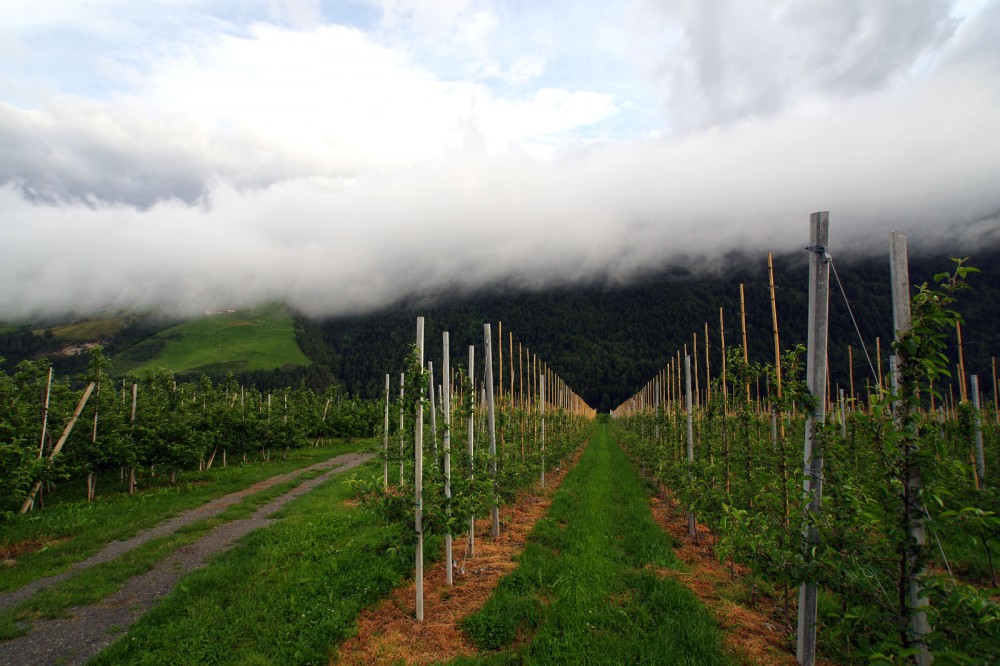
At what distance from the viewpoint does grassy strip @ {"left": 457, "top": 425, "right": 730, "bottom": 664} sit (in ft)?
19.9

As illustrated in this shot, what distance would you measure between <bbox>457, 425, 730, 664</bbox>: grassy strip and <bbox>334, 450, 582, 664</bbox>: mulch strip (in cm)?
34

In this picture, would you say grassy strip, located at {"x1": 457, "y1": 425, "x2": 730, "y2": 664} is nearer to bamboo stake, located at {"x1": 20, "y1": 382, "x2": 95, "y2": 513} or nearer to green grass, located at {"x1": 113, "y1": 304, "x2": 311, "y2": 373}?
bamboo stake, located at {"x1": 20, "y1": 382, "x2": 95, "y2": 513}

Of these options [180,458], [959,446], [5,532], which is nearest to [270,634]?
[5,532]

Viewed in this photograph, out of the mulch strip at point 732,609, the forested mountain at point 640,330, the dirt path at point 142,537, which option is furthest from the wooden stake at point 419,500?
the forested mountain at point 640,330

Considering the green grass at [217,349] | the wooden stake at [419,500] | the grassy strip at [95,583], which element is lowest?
the grassy strip at [95,583]

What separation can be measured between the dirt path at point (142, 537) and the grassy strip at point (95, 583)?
0.28m

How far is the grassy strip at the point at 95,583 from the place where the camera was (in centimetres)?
767

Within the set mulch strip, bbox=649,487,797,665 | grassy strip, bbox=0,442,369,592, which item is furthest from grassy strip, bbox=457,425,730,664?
grassy strip, bbox=0,442,369,592

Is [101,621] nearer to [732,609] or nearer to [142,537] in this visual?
[142,537]

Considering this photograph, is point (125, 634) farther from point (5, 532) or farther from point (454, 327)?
point (454, 327)

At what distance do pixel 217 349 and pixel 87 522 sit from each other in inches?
6545

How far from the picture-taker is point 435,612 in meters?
7.57

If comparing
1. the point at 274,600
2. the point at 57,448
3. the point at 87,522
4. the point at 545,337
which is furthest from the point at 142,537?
the point at 545,337

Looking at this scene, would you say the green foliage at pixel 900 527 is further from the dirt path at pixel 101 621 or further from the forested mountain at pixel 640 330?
the forested mountain at pixel 640 330
